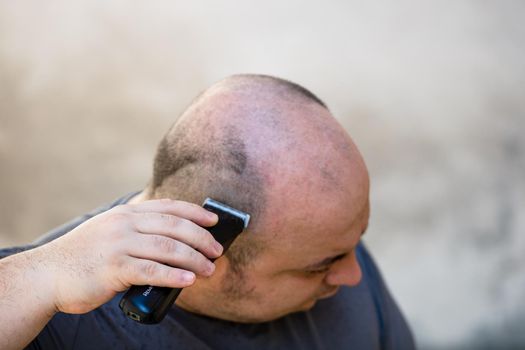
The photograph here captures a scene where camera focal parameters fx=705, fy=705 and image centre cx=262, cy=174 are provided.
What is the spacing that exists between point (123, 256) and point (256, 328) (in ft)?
1.25

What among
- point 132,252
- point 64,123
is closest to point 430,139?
point 64,123

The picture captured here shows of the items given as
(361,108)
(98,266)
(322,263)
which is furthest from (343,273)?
(361,108)

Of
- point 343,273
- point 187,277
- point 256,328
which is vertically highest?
point 187,277

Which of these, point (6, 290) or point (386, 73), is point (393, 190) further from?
point (6, 290)

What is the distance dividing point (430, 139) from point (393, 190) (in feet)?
0.50

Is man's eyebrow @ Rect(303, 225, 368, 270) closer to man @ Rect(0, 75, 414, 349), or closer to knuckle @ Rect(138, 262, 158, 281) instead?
man @ Rect(0, 75, 414, 349)

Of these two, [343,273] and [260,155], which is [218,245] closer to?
[260,155]

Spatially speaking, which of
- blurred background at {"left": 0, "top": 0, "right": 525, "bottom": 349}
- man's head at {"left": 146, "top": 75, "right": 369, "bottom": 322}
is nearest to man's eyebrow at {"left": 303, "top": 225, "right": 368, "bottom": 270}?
man's head at {"left": 146, "top": 75, "right": 369, "bottom": 322}

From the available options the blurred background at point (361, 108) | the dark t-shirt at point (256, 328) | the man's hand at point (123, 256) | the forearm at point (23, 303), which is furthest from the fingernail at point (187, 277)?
the blurred background at point (361, 108)

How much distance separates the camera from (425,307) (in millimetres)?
1779

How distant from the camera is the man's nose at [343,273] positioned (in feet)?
3.38

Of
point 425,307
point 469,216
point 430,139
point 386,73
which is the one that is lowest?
point 425,307

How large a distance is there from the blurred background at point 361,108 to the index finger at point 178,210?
83 centimetres

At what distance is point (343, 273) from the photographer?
3.39 ft
